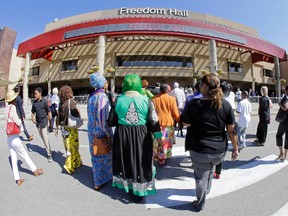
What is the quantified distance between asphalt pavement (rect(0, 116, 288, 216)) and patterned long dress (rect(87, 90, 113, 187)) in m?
0.22

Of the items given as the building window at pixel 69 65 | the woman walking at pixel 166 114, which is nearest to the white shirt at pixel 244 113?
the woman walking at pixel 166 114

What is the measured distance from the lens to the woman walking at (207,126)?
2.19 m

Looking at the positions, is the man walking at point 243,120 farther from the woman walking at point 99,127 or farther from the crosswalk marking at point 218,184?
the woman walking at point 99,127

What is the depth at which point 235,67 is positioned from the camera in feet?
94.6

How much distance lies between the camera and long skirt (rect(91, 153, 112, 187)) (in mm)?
2955

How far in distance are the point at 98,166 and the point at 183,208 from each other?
151cm

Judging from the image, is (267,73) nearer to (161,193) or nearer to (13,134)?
(161,193)

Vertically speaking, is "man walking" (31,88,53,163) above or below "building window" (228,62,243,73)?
Result: below


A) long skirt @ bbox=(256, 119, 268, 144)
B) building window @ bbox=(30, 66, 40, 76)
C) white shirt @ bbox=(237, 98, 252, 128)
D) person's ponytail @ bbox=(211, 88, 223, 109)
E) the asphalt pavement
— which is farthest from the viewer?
building window @ bbox=(30, 66, 40, 76)

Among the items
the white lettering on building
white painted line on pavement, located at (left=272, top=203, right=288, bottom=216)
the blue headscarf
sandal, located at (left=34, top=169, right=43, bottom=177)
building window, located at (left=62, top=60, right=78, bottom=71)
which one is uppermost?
the white lettering on building

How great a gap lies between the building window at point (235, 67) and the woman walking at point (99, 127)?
29528 mm

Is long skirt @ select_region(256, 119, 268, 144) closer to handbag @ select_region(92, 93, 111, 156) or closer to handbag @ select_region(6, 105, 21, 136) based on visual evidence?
handbag @ select_region(92, 93, 111, 156)

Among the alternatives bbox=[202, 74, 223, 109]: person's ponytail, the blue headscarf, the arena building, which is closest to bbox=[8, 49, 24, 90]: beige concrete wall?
the arena building

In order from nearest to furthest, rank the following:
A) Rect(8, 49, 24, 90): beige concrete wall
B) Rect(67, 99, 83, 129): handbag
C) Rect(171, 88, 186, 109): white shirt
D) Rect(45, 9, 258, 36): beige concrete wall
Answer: Rect(67, 99, 83, 129): handbag
Rect(171, 88, 186, 109): white shirt
Rect(45, 9, 258, 36): beige concrete wall
Rect(8, 49, 24, 90): beige concrete wall
